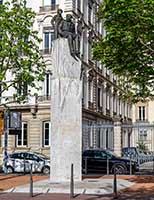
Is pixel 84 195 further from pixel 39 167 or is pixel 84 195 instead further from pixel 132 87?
pixel 39 167

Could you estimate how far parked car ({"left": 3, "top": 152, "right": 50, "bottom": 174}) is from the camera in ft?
96.5

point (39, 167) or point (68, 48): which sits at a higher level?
point (68, 48)

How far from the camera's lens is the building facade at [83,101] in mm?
34594

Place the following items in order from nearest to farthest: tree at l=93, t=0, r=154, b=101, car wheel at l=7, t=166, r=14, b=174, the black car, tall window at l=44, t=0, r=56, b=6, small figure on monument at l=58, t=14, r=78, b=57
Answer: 1. tree at l=93, t=0, r=154, b=101
2. small figure on monument at l=58, t=14, r=78, b=57
3. the black car
4. car wheel at l=7, t=166, r=14, b=174
5. tall window at l=44, t=0, r=56, b=6

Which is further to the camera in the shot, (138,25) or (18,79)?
(18,79)

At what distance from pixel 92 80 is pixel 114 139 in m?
16.3

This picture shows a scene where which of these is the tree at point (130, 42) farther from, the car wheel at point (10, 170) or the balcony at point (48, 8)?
the balcony at point (48, 8)

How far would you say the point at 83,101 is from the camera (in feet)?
147

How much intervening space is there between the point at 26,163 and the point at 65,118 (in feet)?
40.5

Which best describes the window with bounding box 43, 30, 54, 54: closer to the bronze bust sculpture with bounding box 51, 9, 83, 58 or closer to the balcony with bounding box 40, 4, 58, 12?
the balcony with bounding box 40, 4, 58, 12

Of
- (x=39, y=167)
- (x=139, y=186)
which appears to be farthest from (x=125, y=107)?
(x=139, y=186)

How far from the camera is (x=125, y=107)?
231ft

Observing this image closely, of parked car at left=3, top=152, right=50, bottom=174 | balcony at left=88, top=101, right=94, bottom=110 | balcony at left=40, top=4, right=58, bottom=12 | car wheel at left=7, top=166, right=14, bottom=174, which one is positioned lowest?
car wheel at left=7, top=166, right=14, bottom=174

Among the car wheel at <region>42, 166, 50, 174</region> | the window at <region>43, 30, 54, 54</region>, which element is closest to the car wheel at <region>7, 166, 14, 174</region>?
the car wheel at <region>42, 166, 50, 174</region>
